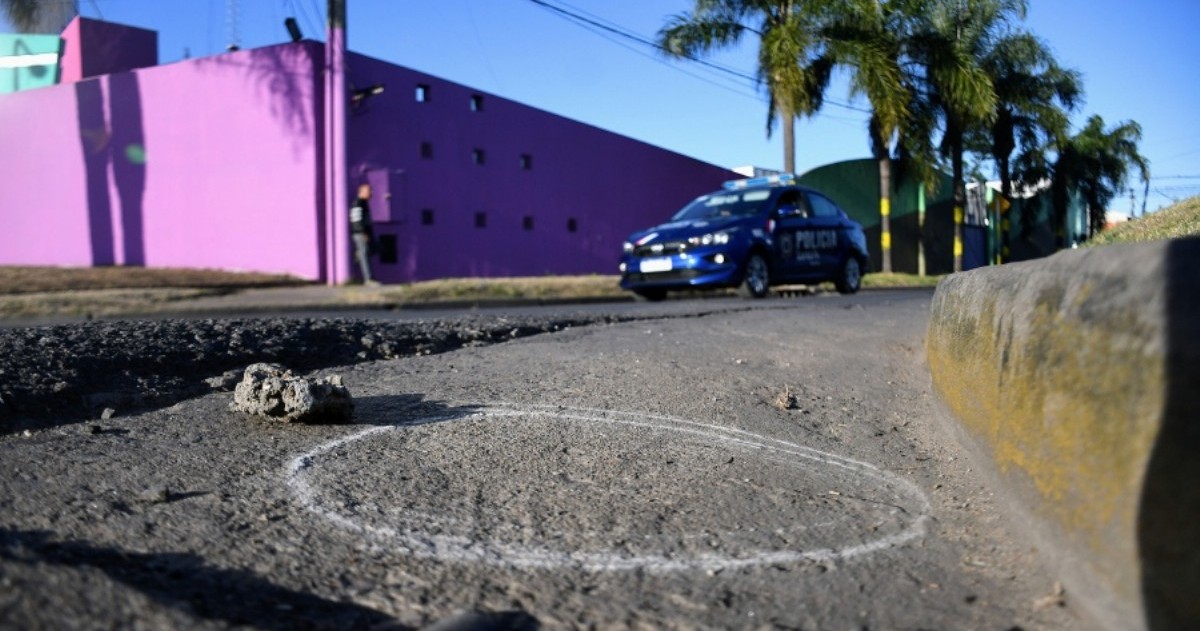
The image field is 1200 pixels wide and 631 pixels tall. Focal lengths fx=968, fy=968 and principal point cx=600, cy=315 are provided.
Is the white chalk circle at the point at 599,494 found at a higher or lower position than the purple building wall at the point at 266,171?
lower

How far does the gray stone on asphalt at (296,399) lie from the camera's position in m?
3.70

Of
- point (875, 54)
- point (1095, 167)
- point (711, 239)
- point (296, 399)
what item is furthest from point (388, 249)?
point (1095, 167)

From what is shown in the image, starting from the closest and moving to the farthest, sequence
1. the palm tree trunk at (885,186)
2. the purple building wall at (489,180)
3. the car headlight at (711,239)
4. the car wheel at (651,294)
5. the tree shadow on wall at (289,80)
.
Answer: the car headlight at (711,239) < the car wheel at (651,294) < the tree shadow on wall at (289,80) < the purple building wall at (489,180) < the palm tree trunk at (885,186)

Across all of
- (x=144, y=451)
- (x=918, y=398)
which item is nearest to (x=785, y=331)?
(x=918, y=398)

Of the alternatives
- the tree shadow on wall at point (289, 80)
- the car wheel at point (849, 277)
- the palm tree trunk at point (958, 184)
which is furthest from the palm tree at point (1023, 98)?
the tree shadow on wall at point (289, 80)

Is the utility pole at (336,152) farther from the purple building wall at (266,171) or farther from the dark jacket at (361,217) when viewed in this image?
the dark jacket at (361,217)

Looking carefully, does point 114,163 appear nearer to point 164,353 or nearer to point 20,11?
point 20,11

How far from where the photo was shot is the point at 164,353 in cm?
485

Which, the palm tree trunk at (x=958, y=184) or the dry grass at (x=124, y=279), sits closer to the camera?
the dry grass at (x=124, y=279)

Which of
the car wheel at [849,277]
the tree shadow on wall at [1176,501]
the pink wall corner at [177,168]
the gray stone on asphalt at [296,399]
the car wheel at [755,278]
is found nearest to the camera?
the tree shadow on wall at [1176,501]

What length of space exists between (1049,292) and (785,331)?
4.32 m

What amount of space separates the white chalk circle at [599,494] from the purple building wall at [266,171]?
1230 centimetres

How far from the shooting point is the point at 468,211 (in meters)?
18.1

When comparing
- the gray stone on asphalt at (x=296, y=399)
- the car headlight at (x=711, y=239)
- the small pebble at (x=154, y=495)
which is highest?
the car headlight at (x=711, y=239)
